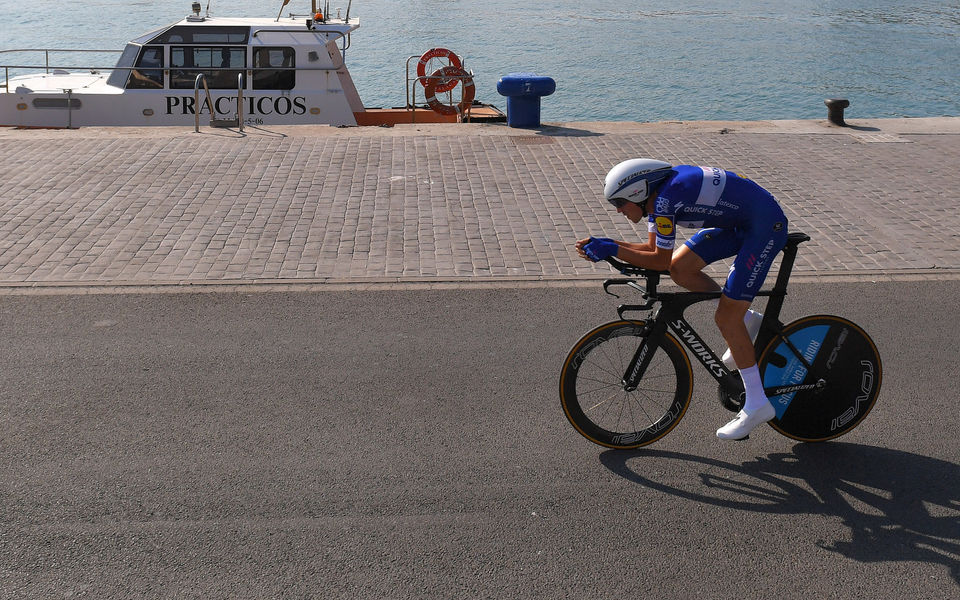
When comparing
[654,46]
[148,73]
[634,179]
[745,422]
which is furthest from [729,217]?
[654,46]

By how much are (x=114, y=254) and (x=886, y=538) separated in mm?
7356

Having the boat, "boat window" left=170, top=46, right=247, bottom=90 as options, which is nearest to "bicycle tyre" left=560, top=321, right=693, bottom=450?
the boat

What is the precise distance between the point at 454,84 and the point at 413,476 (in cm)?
1503

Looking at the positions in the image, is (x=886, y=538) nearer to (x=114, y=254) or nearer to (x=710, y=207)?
(x=710, y=207)

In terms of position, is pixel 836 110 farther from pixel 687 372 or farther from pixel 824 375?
pixel 687 372

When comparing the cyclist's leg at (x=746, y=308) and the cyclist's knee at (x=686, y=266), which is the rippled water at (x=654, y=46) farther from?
the cyclist's leg at (x=746, y=308)

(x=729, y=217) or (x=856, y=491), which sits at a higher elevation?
(x=729, y=217)

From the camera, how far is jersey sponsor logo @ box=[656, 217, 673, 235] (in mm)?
5074

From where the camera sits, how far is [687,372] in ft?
18.3

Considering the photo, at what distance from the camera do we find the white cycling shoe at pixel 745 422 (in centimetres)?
542

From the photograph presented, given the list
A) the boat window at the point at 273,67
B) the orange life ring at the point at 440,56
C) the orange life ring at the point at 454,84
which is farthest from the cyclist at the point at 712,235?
the boat window at the point at 273,67

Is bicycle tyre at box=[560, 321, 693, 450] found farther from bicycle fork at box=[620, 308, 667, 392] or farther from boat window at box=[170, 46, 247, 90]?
boat window at box=[170, 46, 247, 90]

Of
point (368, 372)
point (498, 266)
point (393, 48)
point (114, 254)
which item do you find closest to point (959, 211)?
point (498, 266)

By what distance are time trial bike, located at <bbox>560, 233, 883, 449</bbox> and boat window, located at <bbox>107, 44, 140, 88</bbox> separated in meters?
16.1
